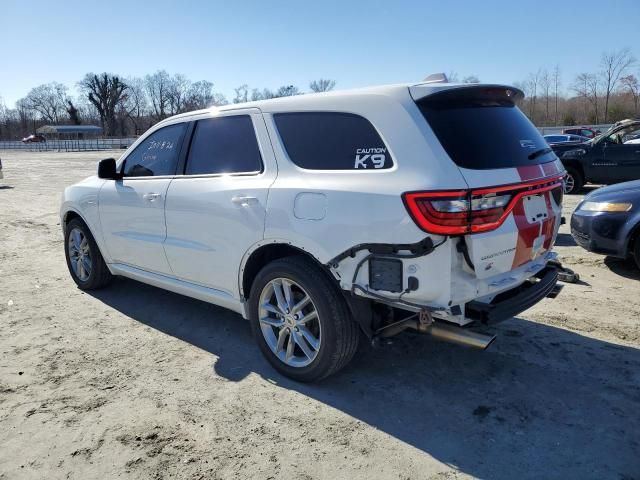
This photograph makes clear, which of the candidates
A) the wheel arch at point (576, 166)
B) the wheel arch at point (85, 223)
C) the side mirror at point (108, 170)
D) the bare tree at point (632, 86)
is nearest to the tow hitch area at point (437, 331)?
the side mirror at point (108, 170)

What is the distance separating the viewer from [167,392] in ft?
11.2

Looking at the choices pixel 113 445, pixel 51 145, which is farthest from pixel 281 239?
pixel 51 145

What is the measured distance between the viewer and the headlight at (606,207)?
18.3 ft

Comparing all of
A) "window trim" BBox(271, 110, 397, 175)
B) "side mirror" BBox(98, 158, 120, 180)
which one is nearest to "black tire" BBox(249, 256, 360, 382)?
"window trim" BBox(271, 110, 397, 175)

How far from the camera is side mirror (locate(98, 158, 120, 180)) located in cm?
478

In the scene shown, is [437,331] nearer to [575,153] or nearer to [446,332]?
[446,332]

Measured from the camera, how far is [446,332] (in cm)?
304

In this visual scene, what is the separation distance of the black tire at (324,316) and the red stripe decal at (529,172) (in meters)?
1.33

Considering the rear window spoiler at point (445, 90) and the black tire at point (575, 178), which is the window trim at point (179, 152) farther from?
the black tire at point (575, 178)

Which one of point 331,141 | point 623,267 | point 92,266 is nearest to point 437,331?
point 331,141

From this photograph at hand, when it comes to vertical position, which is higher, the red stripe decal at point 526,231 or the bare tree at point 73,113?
the bare tree at point 73,113

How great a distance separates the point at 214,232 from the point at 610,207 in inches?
179

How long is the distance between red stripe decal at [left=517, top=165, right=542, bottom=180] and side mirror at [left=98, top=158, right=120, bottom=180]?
144 inches

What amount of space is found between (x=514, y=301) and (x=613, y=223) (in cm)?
338
